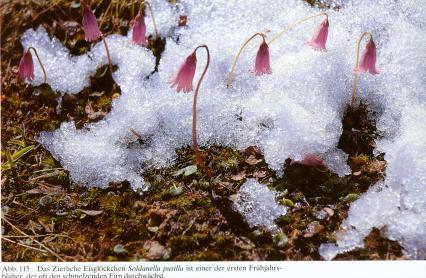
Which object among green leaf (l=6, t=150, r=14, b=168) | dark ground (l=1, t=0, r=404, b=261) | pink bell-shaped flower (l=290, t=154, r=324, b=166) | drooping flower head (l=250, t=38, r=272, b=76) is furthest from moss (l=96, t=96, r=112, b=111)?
pink bell-shaped flower (l=290, t=154, r=324, b=166)

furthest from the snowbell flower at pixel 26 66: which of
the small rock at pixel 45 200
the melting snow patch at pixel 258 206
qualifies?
the melting snow patch at pixel 258 206

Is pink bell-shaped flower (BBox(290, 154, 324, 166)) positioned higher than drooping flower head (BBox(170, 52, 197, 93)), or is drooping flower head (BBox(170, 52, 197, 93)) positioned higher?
drooping flower head (BBox(170, 52, 197, 93))

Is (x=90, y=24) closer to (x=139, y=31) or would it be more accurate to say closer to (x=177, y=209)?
(x=139, y=31)

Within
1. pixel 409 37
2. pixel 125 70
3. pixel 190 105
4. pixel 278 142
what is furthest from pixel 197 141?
pixel 409 37

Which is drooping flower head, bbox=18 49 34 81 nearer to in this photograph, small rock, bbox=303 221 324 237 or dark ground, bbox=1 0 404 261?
dark ground, bbox=1 0 404 261

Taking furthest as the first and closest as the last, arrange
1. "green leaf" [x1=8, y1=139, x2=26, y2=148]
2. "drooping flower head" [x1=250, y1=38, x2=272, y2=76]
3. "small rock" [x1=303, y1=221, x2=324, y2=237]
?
"green leaf" [x1=8, y1=139, x2=26, y2=148] → "drooping flower head" [x1=250, y1=38, x2=272, y2=76] → "small rock" [x1=303, y1=221, x2=324, y2=237]

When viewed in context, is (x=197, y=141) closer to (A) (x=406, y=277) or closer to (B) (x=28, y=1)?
(A) (x=406, y=277)

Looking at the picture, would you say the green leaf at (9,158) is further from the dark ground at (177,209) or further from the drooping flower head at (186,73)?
the drooping flower head at (186,73)
